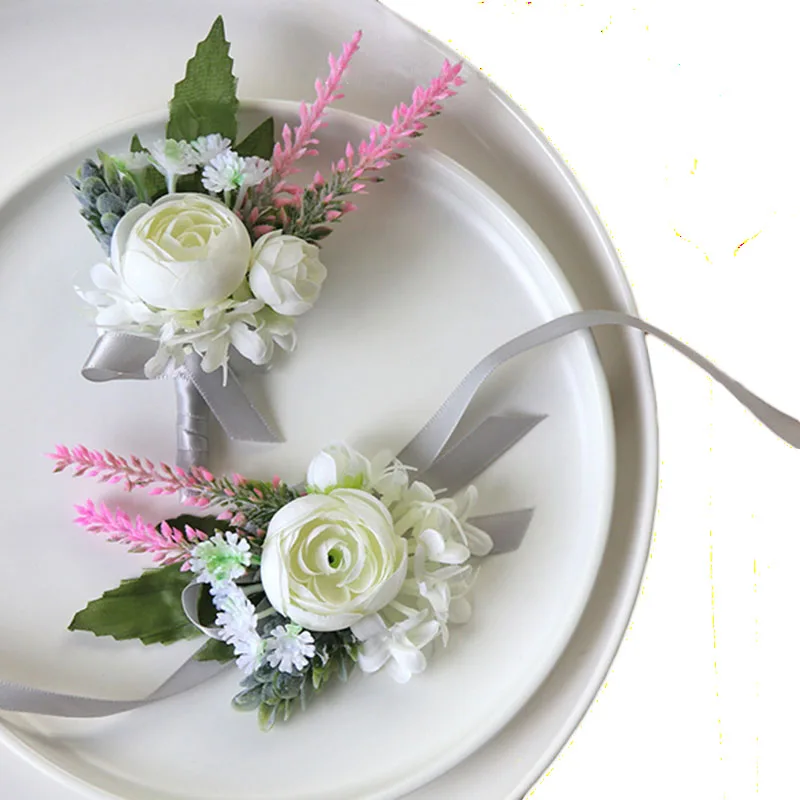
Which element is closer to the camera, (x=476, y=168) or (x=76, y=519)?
(x=76, y=519)

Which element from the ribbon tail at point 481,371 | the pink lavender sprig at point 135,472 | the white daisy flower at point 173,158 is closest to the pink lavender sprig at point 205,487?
the pink lavender sprig at point 135,472

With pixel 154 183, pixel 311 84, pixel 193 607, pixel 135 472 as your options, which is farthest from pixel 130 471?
pixel 311 84

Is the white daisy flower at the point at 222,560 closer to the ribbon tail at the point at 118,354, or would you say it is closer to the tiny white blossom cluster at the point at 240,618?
the tiny white blossom cluster at the point at 240,618

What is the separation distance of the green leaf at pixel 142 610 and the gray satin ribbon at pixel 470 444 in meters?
0.03

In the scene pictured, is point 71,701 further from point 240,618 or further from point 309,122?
point 309,122

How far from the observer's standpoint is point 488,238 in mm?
716

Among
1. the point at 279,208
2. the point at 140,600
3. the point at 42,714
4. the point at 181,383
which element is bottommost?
the point at 42,714

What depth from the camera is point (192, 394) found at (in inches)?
26.5

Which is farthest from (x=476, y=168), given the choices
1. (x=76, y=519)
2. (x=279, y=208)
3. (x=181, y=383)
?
(x=76, y=519)

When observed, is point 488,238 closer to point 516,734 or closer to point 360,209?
point 360,209

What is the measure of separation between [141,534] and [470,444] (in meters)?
0.26

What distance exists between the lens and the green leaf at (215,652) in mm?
639

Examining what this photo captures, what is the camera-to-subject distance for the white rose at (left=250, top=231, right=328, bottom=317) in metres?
0.62

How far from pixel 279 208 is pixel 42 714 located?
1.36 feet
